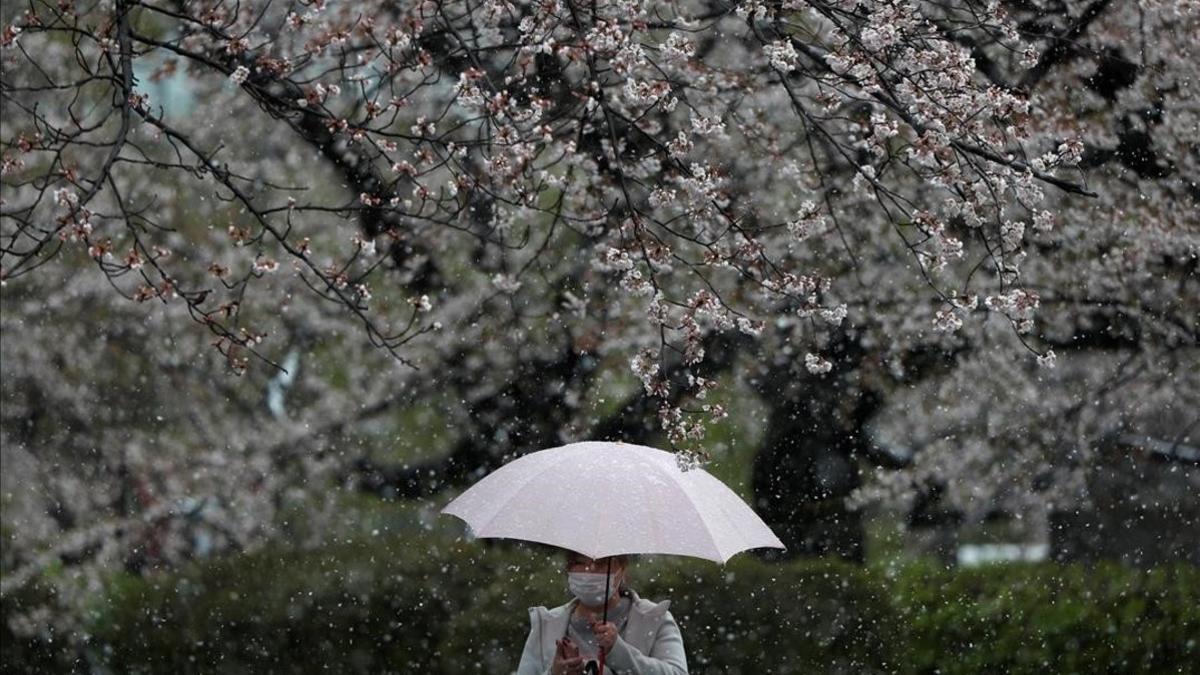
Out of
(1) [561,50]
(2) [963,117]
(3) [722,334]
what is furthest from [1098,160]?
(1) [561,50]

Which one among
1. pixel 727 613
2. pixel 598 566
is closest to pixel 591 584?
pixel 598 566

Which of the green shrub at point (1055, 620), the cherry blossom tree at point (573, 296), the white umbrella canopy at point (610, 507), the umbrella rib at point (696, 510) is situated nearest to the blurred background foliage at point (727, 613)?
the green shrub at point (1055, 620)

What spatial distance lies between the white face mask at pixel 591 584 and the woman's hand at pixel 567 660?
167 mm

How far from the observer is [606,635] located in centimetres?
344

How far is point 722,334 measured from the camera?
7180 mm

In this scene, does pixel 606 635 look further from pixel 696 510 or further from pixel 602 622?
pixel 696 510

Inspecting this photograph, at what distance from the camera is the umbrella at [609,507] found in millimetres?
3455

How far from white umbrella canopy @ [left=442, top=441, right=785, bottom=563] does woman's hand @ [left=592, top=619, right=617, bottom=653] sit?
18 centimetres

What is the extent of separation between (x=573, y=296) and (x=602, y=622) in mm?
3843

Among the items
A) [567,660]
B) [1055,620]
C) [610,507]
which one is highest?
[610,507]

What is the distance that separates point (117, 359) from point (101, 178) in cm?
400

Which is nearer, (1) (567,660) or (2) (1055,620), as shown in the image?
(1) (567,660)

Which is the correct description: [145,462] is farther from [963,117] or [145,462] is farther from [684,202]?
[963,117]

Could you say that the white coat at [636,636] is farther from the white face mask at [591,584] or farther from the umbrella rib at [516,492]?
the umbrella rib at [516,492]
